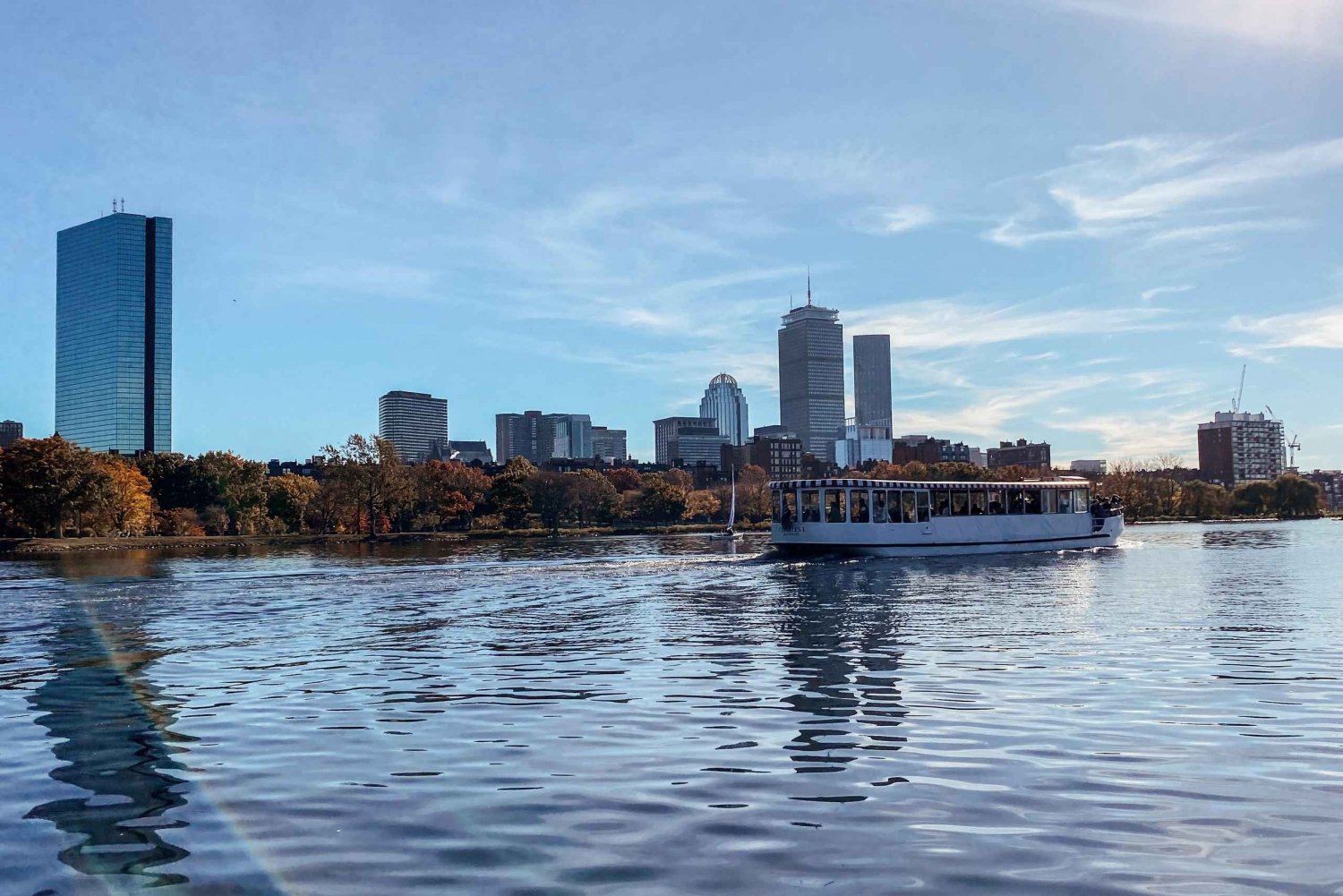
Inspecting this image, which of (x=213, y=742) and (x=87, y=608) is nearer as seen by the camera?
(x=213, y=742)

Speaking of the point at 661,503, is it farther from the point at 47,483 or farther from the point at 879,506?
the point at 879,506

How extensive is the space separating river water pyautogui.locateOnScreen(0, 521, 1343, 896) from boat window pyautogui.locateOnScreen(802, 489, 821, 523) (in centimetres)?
3467

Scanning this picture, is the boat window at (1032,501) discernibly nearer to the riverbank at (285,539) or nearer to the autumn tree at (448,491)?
the riverbank at (285,539)

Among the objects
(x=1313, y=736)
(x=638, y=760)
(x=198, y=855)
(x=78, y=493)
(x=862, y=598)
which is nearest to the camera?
(x=198, y=855)

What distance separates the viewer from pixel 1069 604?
36.8m

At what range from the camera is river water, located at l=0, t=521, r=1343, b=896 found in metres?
9.88

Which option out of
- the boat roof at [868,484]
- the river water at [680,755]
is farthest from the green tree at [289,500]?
the river water at [680,755]

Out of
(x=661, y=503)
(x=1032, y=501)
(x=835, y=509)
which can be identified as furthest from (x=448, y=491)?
(x=835, y=509)

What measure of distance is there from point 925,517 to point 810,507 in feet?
26.2

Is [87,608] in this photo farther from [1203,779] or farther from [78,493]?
[78,493]

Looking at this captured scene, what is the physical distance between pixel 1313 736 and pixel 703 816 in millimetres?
8939

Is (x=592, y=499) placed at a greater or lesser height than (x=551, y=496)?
lesser

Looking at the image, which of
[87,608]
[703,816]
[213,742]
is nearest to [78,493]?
[87,608]

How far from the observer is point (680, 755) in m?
14.2
